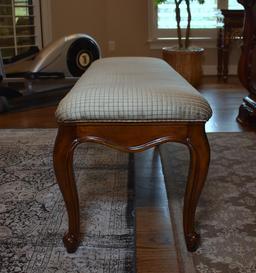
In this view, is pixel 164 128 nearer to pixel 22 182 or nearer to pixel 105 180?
pixel 105 180

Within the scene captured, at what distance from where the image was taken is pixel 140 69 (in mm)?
1665

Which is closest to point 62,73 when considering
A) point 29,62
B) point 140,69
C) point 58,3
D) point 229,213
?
point 29,62

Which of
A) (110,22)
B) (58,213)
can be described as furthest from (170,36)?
(58,213)

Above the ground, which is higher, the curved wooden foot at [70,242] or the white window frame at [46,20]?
the white window frame at [46,20]

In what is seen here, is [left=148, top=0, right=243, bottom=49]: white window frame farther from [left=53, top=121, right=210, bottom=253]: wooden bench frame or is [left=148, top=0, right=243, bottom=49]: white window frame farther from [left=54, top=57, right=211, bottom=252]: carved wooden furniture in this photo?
[left=53, top=121, right=210, bottom=253]: wooden bench frame

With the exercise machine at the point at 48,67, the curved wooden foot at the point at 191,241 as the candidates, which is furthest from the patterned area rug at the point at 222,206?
the exercise machine at the point at 48,67

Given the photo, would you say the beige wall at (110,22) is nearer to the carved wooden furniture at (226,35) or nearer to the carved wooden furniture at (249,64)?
the carved wooden furniture at (226,35)

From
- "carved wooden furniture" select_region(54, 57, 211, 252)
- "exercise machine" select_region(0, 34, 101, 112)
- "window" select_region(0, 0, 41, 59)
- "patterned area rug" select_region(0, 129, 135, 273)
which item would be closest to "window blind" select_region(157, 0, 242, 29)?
"exercise machine" select_region(0, 34, 101, 112)

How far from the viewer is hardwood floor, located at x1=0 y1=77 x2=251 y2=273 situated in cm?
136

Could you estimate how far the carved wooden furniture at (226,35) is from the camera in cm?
410

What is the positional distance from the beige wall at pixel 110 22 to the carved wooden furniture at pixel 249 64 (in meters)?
2.00

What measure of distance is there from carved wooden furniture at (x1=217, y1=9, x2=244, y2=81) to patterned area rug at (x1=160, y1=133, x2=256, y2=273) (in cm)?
196

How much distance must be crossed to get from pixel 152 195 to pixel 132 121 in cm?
64

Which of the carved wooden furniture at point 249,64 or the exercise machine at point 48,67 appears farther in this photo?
the exercise machine at point 48,67
